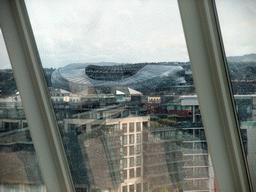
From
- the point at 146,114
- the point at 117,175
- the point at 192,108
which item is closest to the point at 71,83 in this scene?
the point at 146,114

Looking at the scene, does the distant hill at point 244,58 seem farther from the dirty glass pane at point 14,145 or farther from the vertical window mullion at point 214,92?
the dirty glass pane at point 14,145

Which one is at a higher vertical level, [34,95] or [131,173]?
[34,95]

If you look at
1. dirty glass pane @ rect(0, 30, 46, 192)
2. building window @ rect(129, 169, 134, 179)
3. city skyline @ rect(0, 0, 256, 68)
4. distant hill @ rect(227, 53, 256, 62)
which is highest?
city skyline @ rect(0, 0, 256, 68)

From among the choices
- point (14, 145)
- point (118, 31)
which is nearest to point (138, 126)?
point (118, 31)

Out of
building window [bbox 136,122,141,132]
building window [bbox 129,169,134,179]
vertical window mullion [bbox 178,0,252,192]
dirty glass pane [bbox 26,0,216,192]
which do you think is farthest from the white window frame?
building window [bbox 129,169,134,179]

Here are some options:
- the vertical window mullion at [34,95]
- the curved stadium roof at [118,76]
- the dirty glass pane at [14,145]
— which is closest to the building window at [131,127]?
the curved stadium roof at [118,76]

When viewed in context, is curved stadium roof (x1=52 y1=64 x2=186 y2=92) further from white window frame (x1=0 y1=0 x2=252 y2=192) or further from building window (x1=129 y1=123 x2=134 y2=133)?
building window (x1=129 y1=123 x2=134 y2=133)

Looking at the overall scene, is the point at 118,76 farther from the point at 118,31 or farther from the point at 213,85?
Result: the point at 213,85
